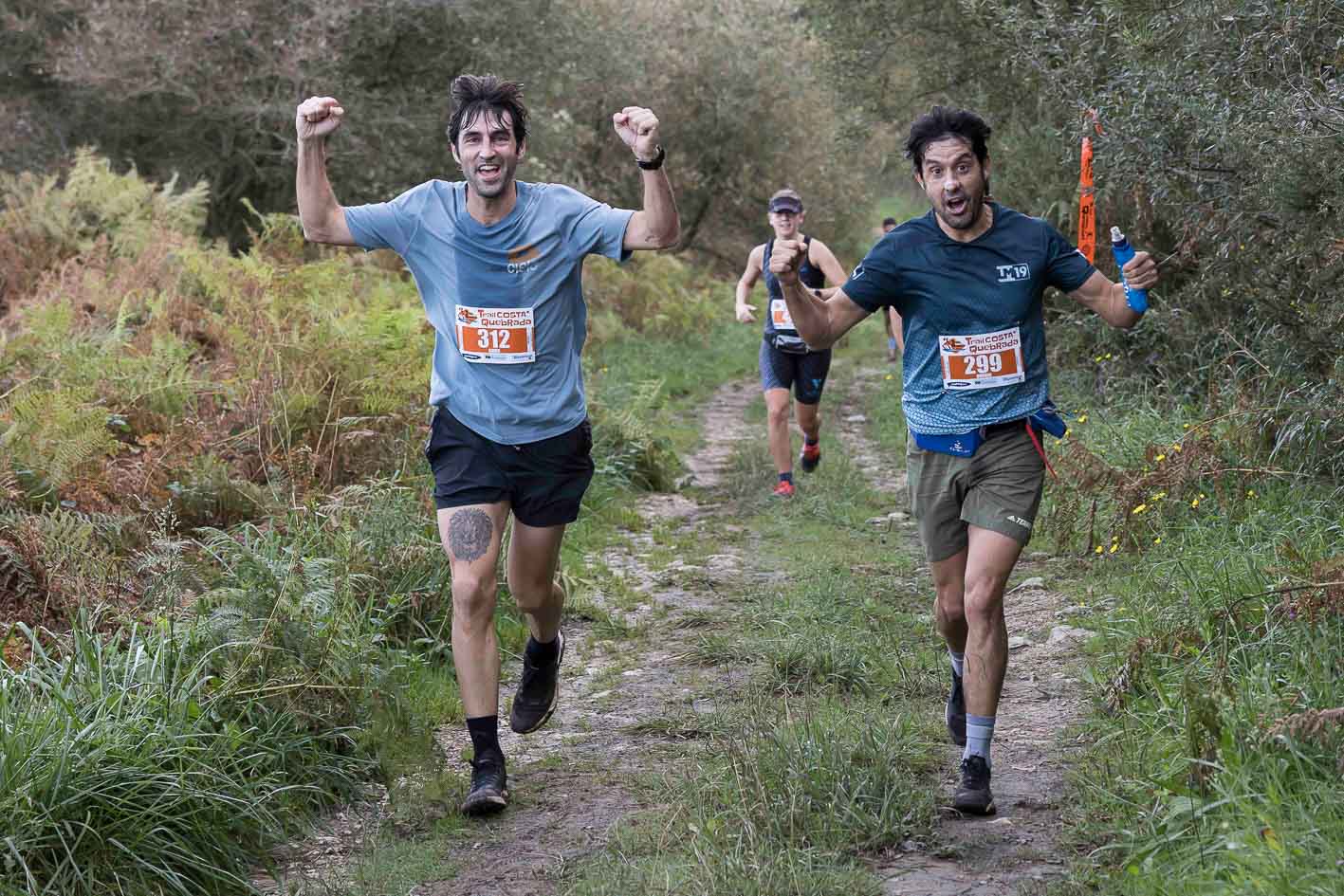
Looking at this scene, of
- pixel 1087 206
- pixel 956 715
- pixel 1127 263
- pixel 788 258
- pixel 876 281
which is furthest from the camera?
pixel 1087 206

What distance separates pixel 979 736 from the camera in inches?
189

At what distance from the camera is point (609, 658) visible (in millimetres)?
7207

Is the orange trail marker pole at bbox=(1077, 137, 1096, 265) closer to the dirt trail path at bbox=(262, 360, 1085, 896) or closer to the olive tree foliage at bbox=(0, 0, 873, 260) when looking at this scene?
the dirt trail path at bbox=(262, 360, 1085, 896)

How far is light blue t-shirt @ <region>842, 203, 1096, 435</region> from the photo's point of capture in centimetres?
497

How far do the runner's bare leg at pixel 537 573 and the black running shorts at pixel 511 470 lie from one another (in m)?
0.06

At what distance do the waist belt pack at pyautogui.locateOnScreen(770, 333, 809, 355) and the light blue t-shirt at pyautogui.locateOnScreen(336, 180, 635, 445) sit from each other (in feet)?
18.2

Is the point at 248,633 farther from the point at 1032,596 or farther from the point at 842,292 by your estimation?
the point at 1032,596

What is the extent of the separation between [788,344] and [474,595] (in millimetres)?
6022

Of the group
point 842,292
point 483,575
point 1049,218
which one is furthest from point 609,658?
point 1049,218

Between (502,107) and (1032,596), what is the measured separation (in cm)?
398

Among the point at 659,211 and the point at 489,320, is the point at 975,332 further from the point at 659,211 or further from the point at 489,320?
the point at 489,320

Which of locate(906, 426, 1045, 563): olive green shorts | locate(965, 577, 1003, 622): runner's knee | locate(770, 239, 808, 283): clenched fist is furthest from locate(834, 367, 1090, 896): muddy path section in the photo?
locate(770, 239, 808, 283): clenched fist

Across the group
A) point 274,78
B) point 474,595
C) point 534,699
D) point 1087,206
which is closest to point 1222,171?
point 1087,206

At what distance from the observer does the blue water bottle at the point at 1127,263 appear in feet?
15.4
